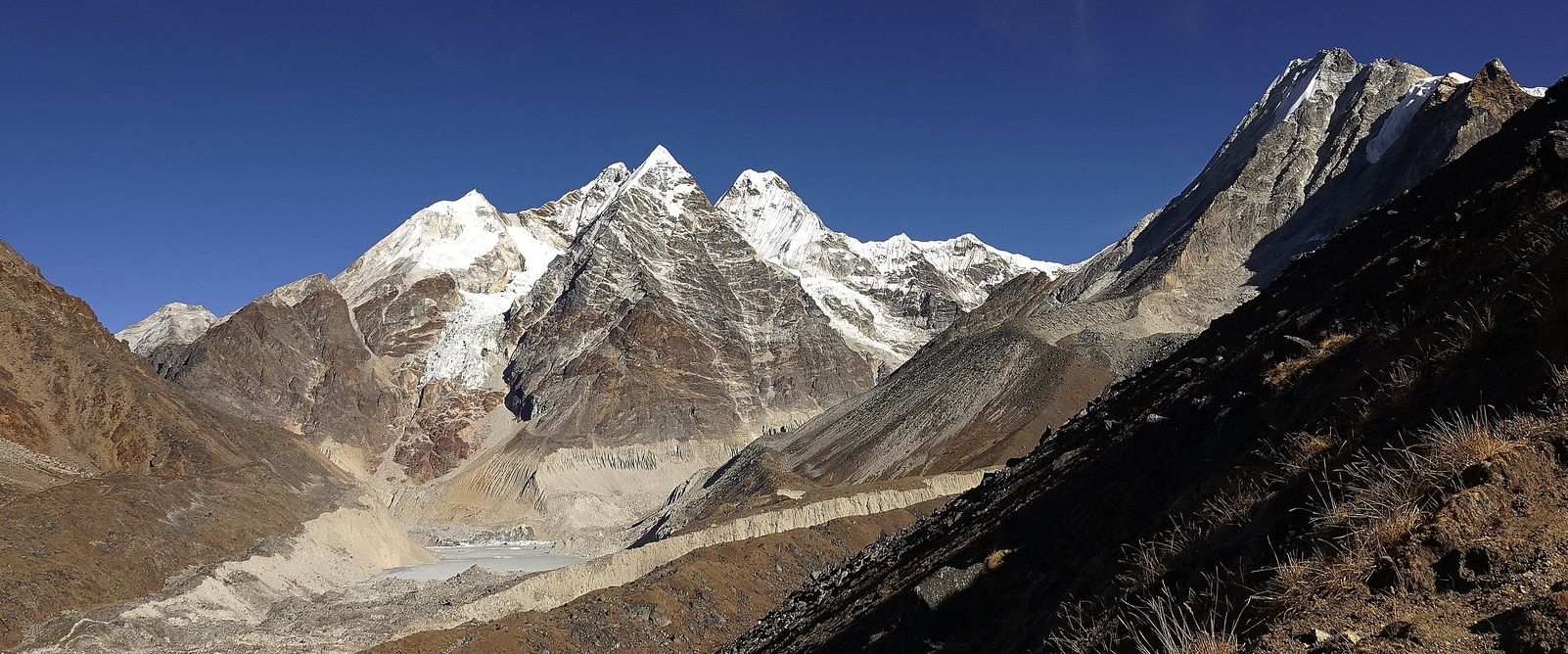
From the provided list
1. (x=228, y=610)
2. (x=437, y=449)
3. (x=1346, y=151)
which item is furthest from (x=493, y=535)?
(x=1346, y=151)

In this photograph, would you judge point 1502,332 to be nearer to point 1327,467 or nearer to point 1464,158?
point 1327,467

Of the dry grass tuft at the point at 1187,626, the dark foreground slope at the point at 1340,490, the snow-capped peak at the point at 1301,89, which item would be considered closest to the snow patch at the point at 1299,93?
the snow-capped peak at the point at 1301,89

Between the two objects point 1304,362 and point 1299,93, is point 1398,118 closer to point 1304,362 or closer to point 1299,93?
point 1299,93

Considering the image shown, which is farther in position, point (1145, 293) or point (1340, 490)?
point (1145, 293)

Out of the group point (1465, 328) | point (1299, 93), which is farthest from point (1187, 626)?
point (1299, 93)

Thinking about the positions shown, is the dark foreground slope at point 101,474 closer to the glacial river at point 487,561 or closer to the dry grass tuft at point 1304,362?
the glacial river at point 487,561

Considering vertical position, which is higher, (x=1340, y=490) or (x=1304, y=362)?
(x=1304, y=362)
